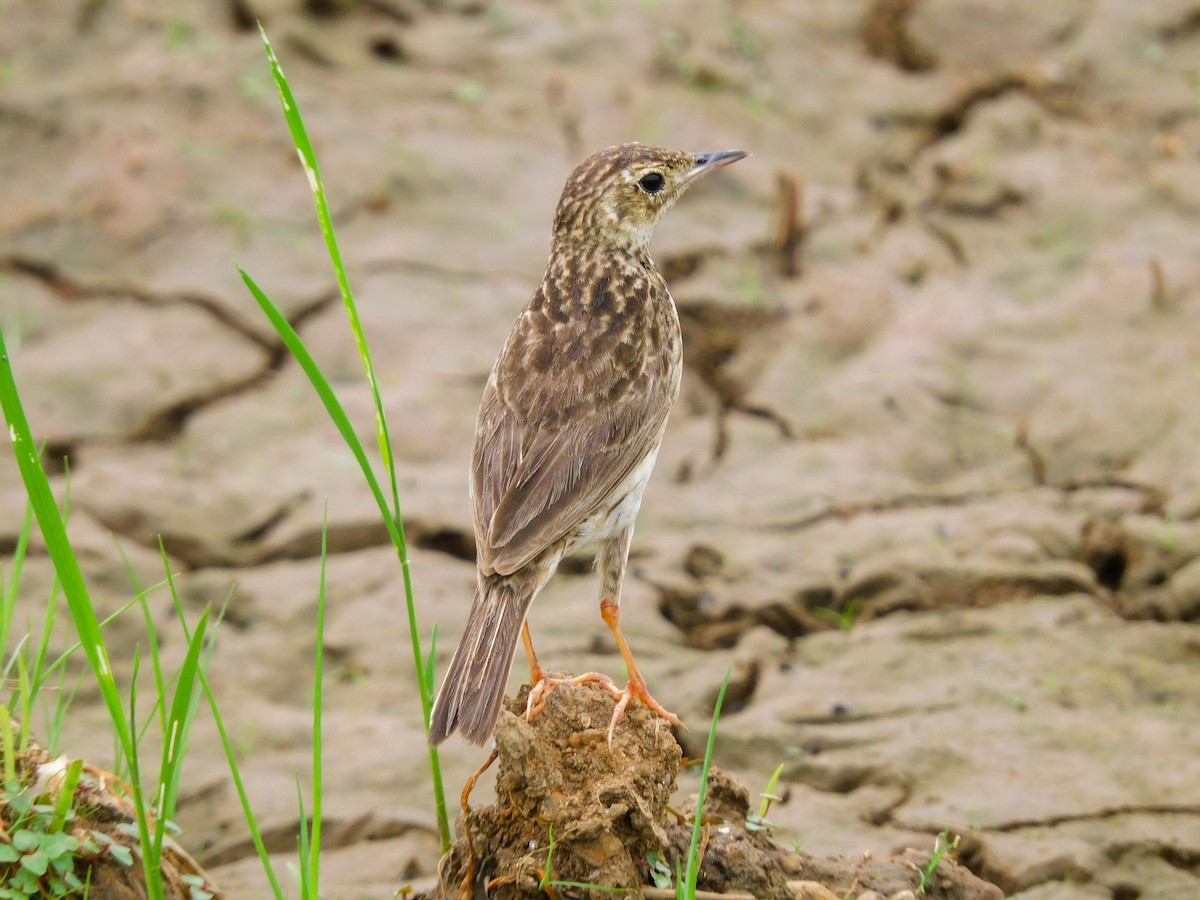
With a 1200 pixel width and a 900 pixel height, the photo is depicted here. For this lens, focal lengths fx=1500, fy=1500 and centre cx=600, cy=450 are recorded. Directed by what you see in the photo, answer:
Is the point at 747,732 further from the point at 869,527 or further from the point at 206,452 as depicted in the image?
the point at 206,452

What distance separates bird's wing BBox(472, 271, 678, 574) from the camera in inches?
147

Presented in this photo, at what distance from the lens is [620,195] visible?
4445mm

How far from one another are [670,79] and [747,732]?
4586 mm

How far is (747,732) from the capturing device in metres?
4.87

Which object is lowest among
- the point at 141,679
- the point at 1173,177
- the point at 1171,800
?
the point at 141,679

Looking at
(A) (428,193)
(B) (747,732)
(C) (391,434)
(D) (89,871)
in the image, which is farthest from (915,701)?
(A) (428,193)

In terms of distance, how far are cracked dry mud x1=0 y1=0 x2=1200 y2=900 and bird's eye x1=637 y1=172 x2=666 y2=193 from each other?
5.52 feet

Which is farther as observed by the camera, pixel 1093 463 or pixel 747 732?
pixel 1093 463

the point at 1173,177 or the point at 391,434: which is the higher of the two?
the point at 1173,177

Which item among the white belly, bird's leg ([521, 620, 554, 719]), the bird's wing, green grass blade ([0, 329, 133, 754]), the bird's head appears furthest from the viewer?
the bird's head

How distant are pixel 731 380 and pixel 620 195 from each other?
8.82 feet

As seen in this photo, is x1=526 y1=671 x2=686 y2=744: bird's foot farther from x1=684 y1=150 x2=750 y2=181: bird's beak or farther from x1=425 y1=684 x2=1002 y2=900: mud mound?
x1=684 y1=150 x2=750 y2=181: bird's beak

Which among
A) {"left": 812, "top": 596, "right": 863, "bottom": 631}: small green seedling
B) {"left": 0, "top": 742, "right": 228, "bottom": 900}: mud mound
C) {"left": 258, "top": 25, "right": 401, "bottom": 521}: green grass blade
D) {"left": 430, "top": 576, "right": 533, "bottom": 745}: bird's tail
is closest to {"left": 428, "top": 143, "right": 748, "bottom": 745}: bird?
{"left": 430, "top": 576, "right": 533, "bottom": 745}: bird's tail

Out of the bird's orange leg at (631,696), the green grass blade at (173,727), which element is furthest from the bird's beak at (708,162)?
the green grass blade at (173,727)
